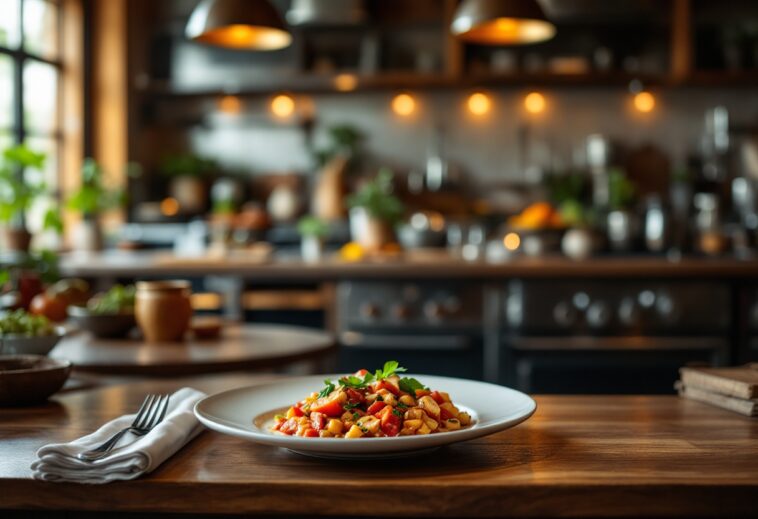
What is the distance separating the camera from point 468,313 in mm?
3715

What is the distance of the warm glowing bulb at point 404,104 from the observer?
21.2ft

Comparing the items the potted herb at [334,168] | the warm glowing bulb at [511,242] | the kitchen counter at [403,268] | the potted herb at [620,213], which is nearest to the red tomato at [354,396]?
the kitchen counter at [403,268]

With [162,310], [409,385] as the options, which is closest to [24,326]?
[162,310]

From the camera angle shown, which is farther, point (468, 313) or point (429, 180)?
point (429, 180)

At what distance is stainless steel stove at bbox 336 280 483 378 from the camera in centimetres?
371

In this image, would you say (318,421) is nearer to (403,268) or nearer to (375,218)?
(403,268)

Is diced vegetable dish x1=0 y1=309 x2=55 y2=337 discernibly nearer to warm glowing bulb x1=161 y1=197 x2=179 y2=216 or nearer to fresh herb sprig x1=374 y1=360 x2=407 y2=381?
fresh herb sprig x1=374 y1=360 x2=407 y2=381

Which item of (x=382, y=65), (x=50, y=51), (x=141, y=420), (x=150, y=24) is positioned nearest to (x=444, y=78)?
(x=382, y=65)

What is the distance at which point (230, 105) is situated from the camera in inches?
260

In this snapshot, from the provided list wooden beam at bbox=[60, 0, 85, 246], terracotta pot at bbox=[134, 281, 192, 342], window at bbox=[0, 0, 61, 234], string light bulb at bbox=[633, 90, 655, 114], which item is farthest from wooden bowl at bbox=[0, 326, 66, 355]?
string light bulb at bbox=[633, 90, 655, 114]

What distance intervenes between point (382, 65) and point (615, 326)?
329cm

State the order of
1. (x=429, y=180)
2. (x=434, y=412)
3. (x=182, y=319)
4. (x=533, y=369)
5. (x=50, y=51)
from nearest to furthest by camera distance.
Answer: (x=434, y=412)
(x=182, y=319)
(x=533, y=369)
(x=50, y=51)
(x=429, y=180)

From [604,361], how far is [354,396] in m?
2.76

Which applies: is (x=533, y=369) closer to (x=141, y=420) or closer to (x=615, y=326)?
(x=615, y=326)
